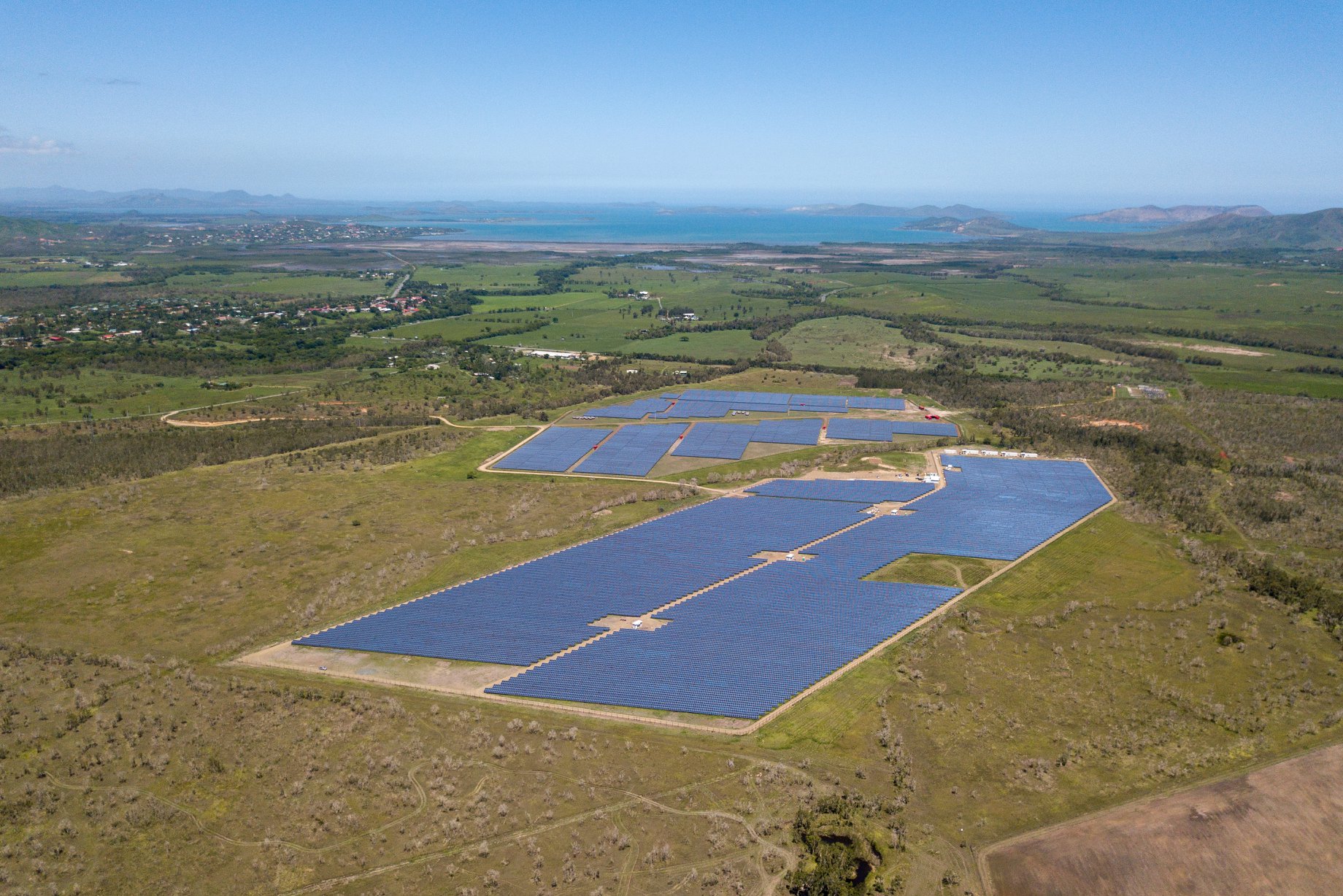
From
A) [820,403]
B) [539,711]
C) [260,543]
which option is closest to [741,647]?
[539,711]

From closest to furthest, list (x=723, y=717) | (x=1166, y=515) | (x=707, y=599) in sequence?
(x=723, y=717)
(x=707, y=599)
(x=1166, y=515)

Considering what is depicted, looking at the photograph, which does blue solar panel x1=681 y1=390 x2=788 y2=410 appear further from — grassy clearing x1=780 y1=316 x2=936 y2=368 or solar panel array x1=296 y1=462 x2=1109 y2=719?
solar panel array x1=296 y1=462 x2=1109 y2=719

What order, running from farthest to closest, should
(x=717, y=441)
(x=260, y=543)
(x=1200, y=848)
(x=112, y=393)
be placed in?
(x=112, y=393) < (x=717, y=441) < (x=260, y=543) < (x=1200, y=848)

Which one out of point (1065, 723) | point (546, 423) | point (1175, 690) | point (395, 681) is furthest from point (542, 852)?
point (546, 423)

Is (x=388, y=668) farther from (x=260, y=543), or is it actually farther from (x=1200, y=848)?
(x=1200, y=848)

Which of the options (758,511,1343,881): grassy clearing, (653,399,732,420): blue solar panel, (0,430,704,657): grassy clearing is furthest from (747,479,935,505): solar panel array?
(653,399,732,420): blue solar panel

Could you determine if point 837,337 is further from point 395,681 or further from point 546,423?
point 395,681
